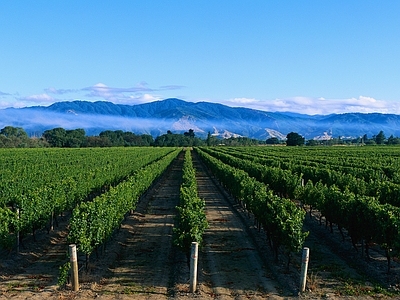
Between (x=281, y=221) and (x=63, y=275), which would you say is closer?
(x=63, y=275)

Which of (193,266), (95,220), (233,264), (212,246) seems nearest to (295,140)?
(212,246)

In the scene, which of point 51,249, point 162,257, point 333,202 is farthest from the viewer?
point 333,202

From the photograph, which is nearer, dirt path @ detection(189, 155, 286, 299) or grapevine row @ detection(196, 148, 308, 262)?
dirt path @ detection(189, 155, 286, 299)

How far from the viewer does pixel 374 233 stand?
12.4 metres

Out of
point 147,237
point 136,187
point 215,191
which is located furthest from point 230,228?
point 215,191

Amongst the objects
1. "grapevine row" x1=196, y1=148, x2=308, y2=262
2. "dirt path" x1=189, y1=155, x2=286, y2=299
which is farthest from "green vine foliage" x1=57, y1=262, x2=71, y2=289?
"grapevine row" x1=196, y1=148, x2=308, y2=262

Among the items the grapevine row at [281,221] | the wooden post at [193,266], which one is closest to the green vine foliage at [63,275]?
the wooden post at [193,266]

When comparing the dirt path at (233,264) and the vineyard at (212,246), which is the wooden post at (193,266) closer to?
the vineyard at (212,246)

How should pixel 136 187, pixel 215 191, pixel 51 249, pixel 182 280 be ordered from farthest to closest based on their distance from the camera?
pixel 215 191 < pixel 136 187 < pixel 51 249 < pixel 182 280

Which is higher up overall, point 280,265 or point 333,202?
point 333,202

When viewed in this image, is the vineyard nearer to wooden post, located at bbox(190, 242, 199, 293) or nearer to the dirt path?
the dirt path

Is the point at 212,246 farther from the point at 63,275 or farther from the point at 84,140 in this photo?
the point at 84,140

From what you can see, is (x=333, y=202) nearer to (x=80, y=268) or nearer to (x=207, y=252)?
(x=207, y=252)

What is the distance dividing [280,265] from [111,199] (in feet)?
22.2
